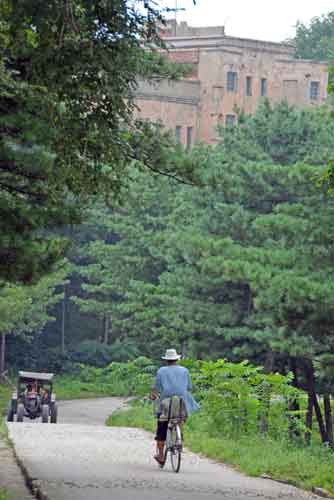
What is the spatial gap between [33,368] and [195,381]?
Result: 4460 cm

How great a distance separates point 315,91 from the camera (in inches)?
4237

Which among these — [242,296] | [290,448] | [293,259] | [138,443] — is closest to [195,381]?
[138,443]

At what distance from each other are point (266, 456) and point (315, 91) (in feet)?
299

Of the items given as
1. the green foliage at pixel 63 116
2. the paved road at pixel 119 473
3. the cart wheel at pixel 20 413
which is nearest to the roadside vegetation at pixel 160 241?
the green foliage at pixel 63 116

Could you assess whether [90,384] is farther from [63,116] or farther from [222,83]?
A: [63,116]

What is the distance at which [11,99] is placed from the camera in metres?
Answer: 15.4

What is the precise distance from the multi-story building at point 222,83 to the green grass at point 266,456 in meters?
77.3

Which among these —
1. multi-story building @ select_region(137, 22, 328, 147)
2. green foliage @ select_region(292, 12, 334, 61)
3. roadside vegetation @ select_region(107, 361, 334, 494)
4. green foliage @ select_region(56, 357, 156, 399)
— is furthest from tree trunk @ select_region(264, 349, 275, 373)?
green foliage @ select_region(292, 12, 334, 61)

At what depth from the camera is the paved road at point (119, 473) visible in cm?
1462

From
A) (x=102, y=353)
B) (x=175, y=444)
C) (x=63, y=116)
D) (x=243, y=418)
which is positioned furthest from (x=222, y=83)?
(x=63, y=116)

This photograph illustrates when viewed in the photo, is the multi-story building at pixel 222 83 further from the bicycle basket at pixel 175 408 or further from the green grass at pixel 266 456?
the bicycle basket at pixel 175 408

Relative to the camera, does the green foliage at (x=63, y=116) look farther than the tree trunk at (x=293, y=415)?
No

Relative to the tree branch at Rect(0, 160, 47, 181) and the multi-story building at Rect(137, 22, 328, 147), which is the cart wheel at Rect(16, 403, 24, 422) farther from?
the multi-story building at Rect(137, 22, 328, 147)

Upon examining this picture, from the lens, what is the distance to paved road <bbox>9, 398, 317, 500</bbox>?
48.0ft
